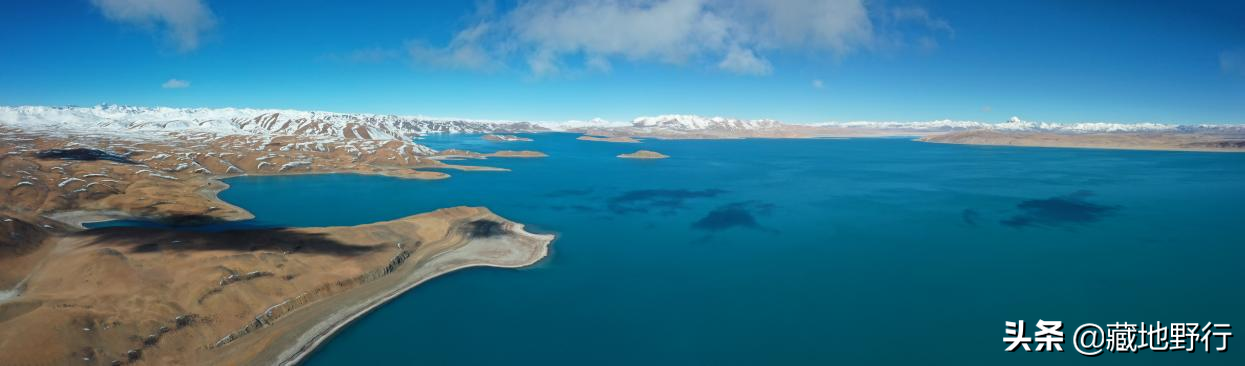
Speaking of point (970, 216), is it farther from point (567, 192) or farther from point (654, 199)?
point (567, 192)

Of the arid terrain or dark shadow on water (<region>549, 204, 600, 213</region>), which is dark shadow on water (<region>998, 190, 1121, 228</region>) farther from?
the arid terrain

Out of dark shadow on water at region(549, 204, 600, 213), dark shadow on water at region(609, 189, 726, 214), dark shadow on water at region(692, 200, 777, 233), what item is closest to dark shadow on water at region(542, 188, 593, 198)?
dark shadow on water at region(609, 189, 726, 214)

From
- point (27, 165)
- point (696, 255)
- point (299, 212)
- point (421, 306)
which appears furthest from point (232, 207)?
point (696, 255)

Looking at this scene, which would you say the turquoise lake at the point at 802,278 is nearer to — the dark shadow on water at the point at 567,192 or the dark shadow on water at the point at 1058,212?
the dark shadow on water at the point at 1058,212

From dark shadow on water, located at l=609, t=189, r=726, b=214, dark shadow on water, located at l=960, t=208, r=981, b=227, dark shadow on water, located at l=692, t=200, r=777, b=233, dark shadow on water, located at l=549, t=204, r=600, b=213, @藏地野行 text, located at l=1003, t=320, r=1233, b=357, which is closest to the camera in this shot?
@藏地野行 text, located at l=1003, t=320, r=1233, b=357

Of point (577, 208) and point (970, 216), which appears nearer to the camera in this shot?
point (970, 216)

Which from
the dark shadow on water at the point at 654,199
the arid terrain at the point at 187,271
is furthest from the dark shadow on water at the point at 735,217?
the arid terrain at the point at 187,271

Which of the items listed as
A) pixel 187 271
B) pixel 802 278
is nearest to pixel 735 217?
pixel 802 278
